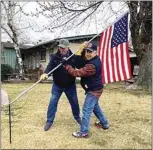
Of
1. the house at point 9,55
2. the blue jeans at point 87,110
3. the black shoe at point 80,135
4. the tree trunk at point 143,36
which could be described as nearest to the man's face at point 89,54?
the blue jeans at point 87,110

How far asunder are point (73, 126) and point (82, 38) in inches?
882

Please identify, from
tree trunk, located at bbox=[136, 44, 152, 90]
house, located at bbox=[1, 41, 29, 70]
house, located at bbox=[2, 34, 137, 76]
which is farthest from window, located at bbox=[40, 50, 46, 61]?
tree trunk, located at bbox=[136, 44, 152, 90]

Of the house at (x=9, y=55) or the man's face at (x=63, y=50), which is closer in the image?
the man's face at (x=63, y=50)

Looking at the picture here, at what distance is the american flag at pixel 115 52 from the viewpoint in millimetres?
7680

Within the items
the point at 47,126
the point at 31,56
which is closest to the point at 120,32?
the point at 47,126

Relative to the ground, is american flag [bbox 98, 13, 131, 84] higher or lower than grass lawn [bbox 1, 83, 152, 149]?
higher

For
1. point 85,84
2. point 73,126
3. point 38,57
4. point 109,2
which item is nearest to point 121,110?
point 73,126

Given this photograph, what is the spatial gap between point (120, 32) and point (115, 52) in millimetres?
431

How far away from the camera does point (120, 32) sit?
7898 millimetres

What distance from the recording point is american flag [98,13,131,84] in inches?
302

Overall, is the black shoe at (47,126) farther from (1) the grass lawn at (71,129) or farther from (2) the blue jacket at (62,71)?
(2) the blue jacket at (62,71)

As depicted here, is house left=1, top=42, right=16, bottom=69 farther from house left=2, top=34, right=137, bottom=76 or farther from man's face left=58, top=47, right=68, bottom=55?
man's face left=58, top=47, right=68, bottom=55

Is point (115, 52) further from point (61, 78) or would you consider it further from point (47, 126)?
point (47, 126)

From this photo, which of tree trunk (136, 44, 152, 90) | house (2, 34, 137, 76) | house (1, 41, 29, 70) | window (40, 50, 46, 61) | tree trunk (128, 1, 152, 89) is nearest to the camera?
tree trunk (128, 1, 152, 89)
